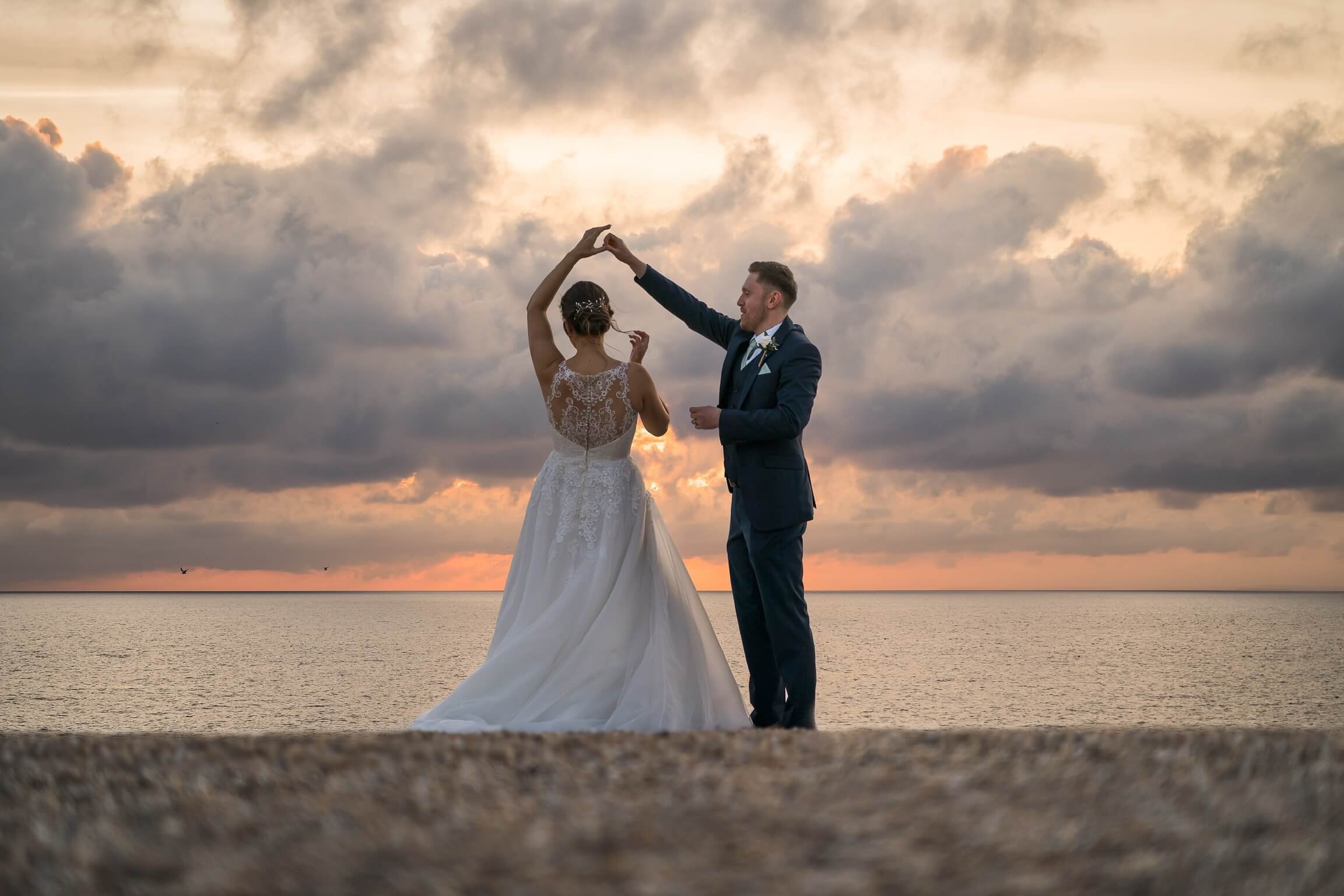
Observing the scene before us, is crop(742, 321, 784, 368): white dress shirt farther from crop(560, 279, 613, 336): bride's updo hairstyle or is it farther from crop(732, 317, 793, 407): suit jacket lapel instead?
crop(560, 279, 613, 336): bride's updo hairstyle

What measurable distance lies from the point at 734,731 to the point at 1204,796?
206cm

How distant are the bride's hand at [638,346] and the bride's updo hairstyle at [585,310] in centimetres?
22

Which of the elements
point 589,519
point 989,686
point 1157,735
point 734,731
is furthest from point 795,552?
point 989,686

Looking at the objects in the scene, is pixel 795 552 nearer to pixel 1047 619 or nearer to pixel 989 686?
pixel 989 686

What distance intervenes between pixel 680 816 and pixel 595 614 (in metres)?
3.90

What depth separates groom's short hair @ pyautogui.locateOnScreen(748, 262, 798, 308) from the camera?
290 inches

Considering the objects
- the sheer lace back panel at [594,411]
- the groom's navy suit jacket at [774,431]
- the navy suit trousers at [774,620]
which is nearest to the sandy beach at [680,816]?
the navy suit trousers at [774,620]

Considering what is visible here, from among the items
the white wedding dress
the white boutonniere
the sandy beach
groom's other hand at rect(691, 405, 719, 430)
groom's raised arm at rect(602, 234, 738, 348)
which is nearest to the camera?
the sandy beach

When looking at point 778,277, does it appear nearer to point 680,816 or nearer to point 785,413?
point 785,413

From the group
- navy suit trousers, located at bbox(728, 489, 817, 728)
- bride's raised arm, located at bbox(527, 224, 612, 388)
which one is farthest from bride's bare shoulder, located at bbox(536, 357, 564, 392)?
navy suit trousers, located at bbox(728, 489, 817, 728)

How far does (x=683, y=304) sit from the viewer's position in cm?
797

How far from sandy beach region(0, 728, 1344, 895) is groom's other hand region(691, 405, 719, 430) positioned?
2905mm

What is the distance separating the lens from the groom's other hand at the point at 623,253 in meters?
7.69

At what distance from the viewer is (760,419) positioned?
679cm
